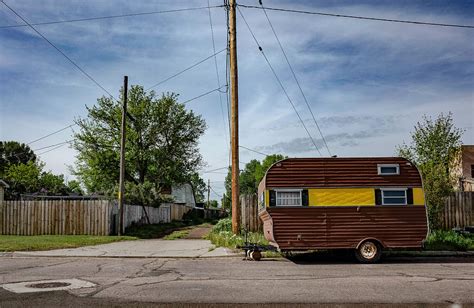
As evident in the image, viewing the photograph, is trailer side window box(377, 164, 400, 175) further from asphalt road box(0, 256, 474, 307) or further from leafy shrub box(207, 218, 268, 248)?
leafy shrub box(207, 218, 268, 248)

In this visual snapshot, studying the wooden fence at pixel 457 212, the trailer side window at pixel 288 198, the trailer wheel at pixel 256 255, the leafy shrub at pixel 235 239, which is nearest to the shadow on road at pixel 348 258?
the trailer wheel at pixel 256 255

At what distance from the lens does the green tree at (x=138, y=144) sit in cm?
5412

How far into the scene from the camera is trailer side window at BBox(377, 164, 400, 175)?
16141mm

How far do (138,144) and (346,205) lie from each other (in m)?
41.2

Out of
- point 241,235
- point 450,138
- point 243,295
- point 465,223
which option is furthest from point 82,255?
point 450,138

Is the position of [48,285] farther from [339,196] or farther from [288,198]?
[339,196]

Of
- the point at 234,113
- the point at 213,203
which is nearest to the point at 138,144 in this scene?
the point at 234,113

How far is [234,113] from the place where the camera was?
70.3 ft

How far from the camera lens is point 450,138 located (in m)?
40.3

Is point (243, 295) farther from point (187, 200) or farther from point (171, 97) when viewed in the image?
point (187, 200)

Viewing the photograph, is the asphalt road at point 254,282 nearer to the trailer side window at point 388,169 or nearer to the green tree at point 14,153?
the trailer side window at point 388,169

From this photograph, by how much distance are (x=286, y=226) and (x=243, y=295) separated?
6737 millimetres

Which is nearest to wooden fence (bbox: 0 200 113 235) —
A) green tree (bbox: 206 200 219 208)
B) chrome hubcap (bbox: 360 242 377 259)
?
chrome hubcap (bbox: 360 242 377 259)

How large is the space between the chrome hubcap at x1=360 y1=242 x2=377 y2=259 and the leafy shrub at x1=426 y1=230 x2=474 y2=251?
3.61 metres
